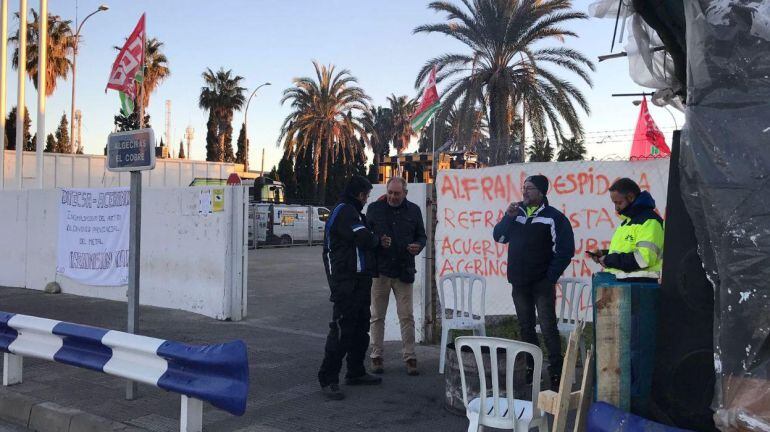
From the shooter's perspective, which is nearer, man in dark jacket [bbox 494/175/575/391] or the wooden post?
the wooden post

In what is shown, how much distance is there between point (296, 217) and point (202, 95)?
28.2 metres

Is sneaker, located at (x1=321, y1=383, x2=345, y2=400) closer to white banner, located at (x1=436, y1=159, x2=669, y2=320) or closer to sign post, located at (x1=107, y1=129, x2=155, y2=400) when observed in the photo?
sign post, located at (x1=107, y1=129, x2=155, y2=400)

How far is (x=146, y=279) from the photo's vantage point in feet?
35.8

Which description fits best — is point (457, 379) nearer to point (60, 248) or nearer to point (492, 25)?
point (60, 248)

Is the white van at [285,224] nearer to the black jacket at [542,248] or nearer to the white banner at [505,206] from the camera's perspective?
the white banner at [505,206]

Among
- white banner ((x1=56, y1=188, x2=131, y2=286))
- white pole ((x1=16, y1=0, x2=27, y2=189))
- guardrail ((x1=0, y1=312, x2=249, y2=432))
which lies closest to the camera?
guardrail ((x1=0, y1=312, x2=249, y2=432))

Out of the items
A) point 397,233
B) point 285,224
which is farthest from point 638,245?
point 285,224

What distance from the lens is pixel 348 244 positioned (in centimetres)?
553

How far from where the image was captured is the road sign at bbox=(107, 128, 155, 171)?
5293 mm

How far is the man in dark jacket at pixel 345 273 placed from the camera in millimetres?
5480

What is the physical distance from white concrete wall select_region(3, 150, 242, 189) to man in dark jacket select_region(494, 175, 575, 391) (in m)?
24.2

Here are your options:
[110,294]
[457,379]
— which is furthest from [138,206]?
[110,294]

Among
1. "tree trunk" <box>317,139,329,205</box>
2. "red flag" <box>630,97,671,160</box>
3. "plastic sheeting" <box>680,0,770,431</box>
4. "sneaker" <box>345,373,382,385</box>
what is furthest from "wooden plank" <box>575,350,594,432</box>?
"tree trunk" <box>317,139,329,205</box>

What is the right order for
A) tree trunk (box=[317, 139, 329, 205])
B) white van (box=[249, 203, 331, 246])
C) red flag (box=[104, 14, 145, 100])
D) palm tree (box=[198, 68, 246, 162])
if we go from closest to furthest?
red flag (box=[104, 14, 145, 100])
white van (box=[249, 203, 331, 246])
tree trunk (box=[317, 139, 329, 205])
palm tree (box=[198, 68, 246, 162])
